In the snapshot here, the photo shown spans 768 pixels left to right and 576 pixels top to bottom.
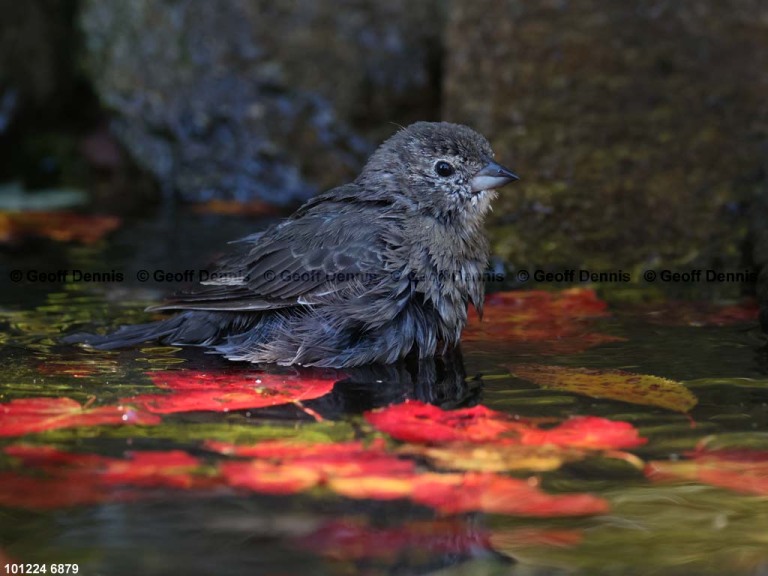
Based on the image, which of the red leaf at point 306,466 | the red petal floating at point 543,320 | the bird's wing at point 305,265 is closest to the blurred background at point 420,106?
the red petal floating at point 543,320

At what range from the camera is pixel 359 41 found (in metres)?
8.03

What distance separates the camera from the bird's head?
16.0 ft

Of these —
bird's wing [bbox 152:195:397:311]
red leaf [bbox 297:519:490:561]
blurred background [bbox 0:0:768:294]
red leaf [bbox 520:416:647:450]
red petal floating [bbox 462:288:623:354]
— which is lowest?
red leaf [bbox 297:519:490:561]

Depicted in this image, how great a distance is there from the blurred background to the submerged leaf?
1664 mm

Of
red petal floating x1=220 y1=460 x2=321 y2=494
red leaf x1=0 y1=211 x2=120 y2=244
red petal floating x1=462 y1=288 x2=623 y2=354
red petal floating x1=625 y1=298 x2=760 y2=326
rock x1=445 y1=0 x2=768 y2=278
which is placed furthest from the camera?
red leaf x1=0 y1=211 x2=120 y2=244

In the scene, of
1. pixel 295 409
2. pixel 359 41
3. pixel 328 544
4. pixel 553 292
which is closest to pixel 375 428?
pixel 295 409

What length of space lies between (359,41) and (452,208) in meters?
3.52

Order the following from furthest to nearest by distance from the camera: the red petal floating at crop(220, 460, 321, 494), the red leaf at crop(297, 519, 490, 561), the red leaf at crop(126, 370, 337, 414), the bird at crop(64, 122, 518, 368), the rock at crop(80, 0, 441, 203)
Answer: the rock at crop(80, 0, 441, 203)
the bird at crop(64, 122, 518, 368)
the red leaf at crop(126, 370, 337, 414)
the red petal floating at crop(220, 460, 321, 494)
the red leaf at crop(297, 519, 490, 561)

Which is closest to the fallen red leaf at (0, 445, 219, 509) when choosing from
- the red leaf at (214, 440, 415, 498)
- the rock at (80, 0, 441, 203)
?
the red leaf at (214, 440, 415, 498)

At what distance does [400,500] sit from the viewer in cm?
314

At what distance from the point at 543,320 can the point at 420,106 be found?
11.1 ft

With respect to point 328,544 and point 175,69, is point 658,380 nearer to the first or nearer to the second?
point 328,544

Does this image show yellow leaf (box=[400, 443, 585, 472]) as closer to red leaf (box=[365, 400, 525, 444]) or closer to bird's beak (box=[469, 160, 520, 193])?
red leaf (box=[365, 400, 525, 444])

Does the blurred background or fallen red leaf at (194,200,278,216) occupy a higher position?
the blurred background
